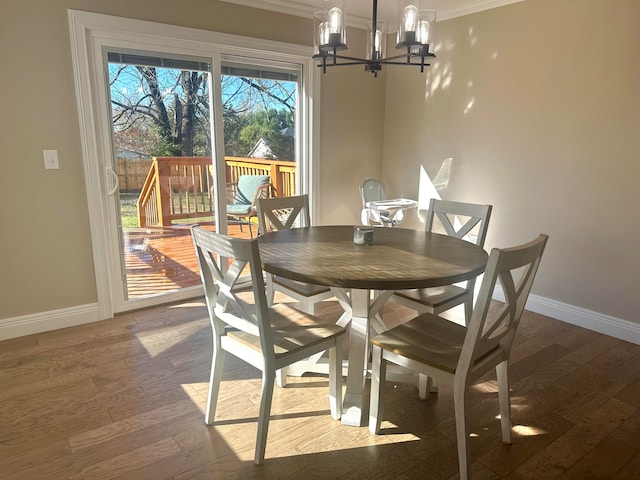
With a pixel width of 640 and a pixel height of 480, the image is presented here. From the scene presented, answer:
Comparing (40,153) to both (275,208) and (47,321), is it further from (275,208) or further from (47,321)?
(275,208)

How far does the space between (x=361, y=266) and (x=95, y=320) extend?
2.31 meters

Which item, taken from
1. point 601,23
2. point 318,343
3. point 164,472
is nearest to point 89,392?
point 164,472

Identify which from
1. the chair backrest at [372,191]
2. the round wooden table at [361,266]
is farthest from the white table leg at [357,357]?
the chair backrest at [372,191]

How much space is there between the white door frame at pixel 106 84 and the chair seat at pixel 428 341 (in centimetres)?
223

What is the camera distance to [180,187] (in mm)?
3523

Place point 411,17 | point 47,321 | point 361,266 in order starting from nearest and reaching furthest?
1. point 361,266
2. point 411,17
3. point 47,321

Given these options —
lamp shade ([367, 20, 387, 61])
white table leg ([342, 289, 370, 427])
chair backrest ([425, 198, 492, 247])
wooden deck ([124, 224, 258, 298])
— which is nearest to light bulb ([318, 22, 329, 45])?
lamp shade ([367, 20, 387, 61])

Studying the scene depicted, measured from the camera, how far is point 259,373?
2.52 meters

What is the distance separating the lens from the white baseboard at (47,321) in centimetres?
289

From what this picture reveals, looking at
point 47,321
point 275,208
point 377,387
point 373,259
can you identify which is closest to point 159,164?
point 275,208

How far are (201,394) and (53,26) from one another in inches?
96.1

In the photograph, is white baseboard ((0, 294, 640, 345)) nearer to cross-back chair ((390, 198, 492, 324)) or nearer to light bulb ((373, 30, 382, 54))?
cross-back chair ((390, 198, 492, 324))

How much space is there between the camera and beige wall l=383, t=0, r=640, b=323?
2.87 metres

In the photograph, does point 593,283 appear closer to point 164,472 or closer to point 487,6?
point 487,6
